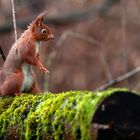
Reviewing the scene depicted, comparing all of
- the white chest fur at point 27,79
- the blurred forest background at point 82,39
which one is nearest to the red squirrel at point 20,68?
the white chest fur at point 27,79

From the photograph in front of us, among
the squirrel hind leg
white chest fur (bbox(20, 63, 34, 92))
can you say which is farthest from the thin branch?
the squirrel hind leg

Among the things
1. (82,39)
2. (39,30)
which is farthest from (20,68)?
(82,39)

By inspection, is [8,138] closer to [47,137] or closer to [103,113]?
[47,137]

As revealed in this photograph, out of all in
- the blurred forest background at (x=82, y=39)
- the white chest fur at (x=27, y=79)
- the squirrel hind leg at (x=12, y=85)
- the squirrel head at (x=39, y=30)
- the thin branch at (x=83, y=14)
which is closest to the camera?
the squirrel hind leg at (x=12, y=85)

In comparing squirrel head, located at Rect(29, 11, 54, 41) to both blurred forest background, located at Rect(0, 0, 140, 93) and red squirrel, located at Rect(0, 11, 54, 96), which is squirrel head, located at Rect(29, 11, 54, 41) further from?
blurred forest background, located at Rect(0, 0, 140, 93)

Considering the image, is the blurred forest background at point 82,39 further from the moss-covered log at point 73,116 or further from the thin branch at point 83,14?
the moss-covered log at point 73,116

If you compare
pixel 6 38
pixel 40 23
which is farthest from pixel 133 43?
pixel 40 23
